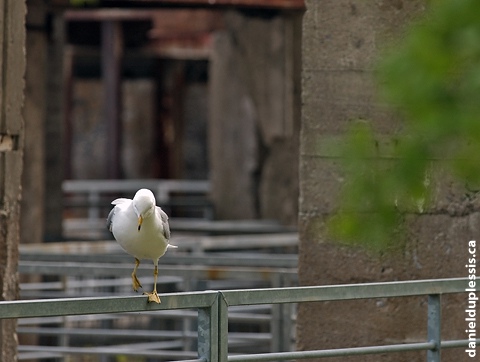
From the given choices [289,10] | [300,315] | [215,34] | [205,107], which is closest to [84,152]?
[205,107]

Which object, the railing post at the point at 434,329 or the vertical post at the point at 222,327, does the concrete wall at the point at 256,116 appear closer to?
the railing post at the point at 434,329

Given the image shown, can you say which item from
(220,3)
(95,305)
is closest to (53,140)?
(220,3)

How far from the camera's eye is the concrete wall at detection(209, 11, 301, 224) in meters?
13.6

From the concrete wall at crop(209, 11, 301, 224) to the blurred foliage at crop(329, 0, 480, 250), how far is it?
11.1 metres

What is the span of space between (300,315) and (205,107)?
19618 millimetres

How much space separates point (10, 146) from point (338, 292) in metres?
1.82

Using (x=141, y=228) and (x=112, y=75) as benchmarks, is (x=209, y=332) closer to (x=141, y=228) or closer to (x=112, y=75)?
(x=141, y=228)

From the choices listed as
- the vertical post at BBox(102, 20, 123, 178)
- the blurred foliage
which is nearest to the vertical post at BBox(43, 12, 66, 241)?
the vertical post at BBox(102, 20, 123, 178)

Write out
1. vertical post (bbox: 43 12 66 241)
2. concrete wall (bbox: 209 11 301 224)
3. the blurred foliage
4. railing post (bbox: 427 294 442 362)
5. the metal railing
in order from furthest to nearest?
concrete wall (bbox: 209 11 301 224), vertical post (bbox: 43 12 66 241), railing post (bbox: 427 294 442 362), the metal railing, the blurred foliage

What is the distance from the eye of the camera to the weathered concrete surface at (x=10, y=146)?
547cm

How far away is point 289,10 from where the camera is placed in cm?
1284

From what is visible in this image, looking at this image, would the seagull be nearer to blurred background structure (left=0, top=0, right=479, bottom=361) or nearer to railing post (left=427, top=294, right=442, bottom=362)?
blurred background structure (left=0, top=0, right=479, bottom=361)

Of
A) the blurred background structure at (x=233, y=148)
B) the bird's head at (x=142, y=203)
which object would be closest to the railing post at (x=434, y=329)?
the blurred background structure at (x=233, y=148)

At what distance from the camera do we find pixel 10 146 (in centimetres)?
554
